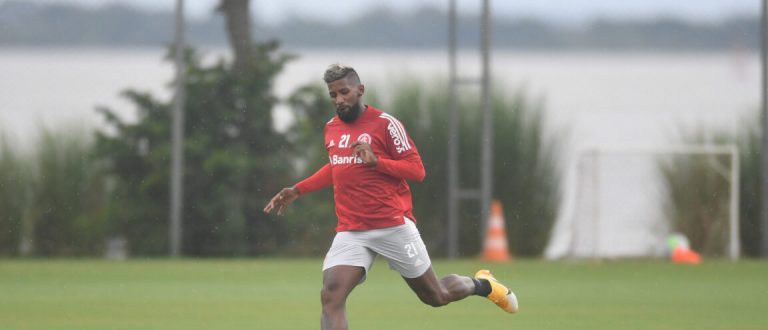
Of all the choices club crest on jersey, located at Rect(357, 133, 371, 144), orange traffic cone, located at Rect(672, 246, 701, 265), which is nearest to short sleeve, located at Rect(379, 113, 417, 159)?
club crest on jersey, located at Rect(357, 133, 371, 144)

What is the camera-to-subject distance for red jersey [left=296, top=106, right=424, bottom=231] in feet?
30.7

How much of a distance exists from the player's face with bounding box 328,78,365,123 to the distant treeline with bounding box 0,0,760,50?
12672mm

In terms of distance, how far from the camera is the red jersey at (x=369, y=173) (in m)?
9.34

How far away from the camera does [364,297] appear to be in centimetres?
1498

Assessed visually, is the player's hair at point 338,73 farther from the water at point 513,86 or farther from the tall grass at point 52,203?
the tall grass at point 52,203

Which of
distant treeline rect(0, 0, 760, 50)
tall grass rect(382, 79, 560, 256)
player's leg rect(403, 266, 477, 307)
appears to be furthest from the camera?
tall grass rect(382, 79, 560, 256)

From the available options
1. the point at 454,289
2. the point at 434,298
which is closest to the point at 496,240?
the point at 454,289

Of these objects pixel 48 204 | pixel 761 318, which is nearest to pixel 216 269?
pixel 48 204

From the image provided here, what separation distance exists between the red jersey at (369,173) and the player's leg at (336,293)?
0.30 m

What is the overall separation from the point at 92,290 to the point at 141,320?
11.8 ft

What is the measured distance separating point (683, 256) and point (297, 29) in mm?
6803

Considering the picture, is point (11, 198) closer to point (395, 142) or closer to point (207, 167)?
point (207, 167)

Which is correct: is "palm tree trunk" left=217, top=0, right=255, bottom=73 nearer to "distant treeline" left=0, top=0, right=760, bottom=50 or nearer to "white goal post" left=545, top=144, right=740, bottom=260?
"distant treeline" left=0, top=0, right=760, bottom=50

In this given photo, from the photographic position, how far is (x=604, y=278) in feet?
58.9
